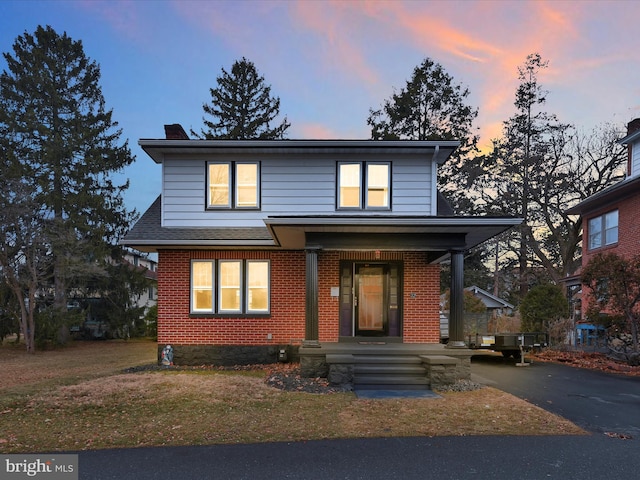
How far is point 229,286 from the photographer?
11.1 metres

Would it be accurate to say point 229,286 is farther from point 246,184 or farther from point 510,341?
point 510,341

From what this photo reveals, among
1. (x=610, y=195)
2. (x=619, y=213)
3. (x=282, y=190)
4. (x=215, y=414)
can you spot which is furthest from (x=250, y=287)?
(x=619, y=213)

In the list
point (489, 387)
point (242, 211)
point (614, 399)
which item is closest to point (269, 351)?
point (242, 211)

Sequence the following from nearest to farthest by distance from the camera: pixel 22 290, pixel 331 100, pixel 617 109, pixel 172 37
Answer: pixel 22 290 → pixel 172 37 → pixel 617 109 → pixel 331 100

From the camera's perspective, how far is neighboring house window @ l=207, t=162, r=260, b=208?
1138cm

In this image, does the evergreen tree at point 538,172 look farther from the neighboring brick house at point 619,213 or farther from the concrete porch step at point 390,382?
the concrete porch step at point 390,382

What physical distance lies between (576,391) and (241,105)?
93.0ft

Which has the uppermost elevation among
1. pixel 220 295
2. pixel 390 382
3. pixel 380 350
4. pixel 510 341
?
pixel 220 295

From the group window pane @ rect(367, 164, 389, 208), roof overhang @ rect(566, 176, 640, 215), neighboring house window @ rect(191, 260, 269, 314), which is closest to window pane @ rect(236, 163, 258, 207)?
neighboring house window @ rect(191, 260, 269, 314)

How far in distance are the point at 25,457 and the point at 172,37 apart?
18.7 metres

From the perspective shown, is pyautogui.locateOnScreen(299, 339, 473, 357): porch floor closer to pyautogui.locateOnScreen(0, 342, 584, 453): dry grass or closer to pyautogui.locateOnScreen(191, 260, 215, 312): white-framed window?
pyautogui.locateOnScreen(0, 342, 584, 453): dry grass

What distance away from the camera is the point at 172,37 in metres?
18.6

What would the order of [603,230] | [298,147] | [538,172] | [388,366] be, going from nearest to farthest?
1. [388,366]
2. [298,147]
3. [603,230]
4. [538,172]

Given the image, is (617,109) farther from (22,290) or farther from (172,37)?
(22,290)
